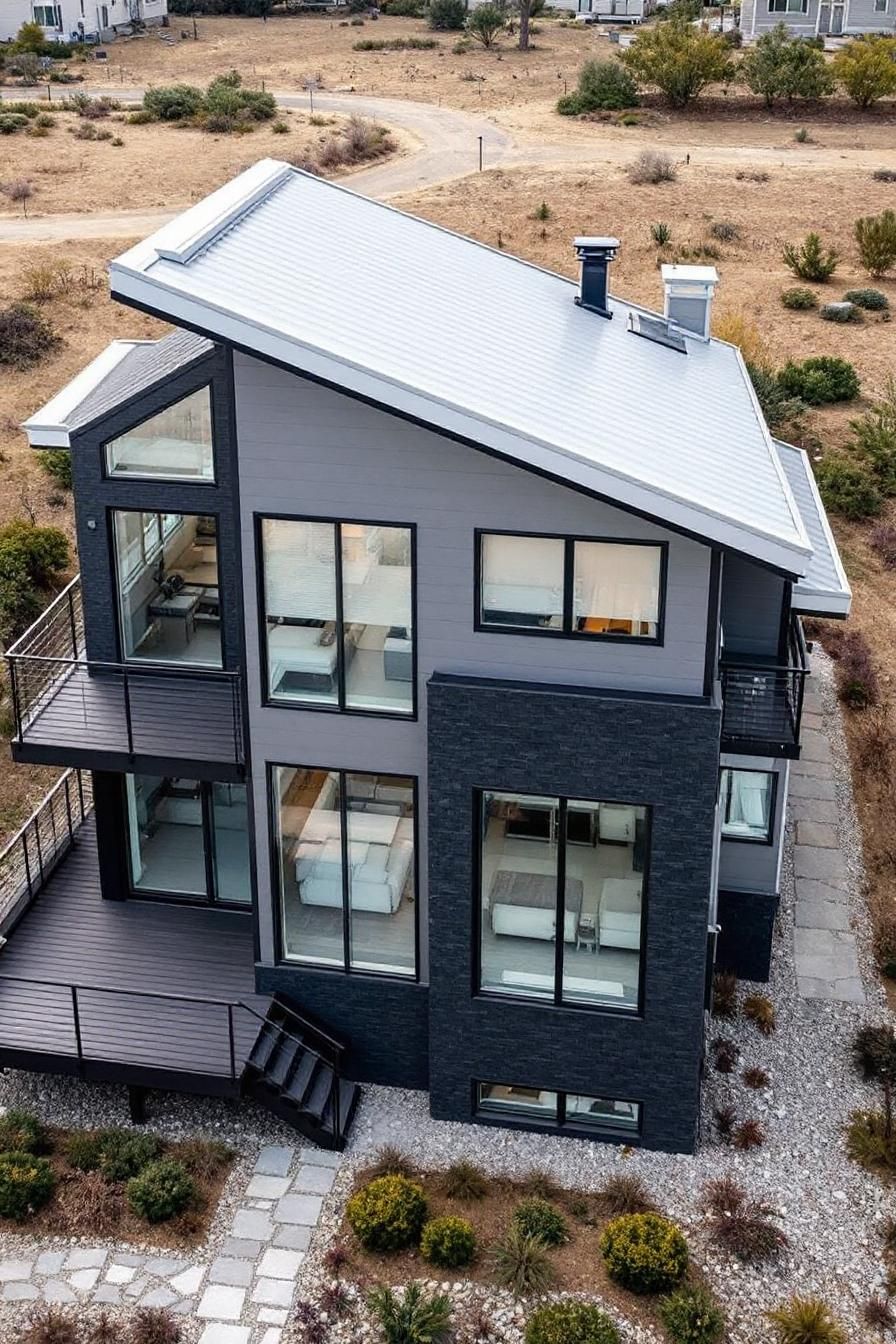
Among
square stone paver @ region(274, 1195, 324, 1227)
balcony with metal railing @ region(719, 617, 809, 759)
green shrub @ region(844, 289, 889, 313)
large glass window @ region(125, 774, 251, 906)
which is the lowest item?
square stone paver @ region(274, 1195, 324, 1227)

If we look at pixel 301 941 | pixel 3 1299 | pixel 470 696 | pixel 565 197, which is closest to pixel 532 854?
pixel 470 696

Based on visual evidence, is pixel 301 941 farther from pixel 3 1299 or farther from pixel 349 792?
pixel 3 1299

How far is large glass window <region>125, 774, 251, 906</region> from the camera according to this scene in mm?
16438

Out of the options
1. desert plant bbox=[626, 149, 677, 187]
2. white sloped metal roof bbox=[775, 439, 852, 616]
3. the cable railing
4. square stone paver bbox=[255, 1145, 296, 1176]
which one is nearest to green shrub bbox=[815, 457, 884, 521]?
white sloped metal roof bbox=[775, 439, 852, 616]

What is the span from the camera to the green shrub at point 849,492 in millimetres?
30062

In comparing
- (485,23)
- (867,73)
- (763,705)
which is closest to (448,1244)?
(763,705)

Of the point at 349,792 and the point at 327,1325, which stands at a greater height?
the point at 349,792

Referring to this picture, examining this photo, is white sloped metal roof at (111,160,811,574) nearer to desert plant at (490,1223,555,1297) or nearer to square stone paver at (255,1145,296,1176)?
desert plant at (490,1223,555,1297)

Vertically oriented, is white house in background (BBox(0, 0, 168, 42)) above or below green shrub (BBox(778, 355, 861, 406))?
above

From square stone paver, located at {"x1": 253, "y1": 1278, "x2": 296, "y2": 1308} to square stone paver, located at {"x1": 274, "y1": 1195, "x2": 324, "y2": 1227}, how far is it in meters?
0.72

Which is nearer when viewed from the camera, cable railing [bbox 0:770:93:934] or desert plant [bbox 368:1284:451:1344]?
desert plant [bbox 368:1284:451:1344]

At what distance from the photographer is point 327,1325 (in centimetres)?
1252

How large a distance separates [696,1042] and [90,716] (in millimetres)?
7470

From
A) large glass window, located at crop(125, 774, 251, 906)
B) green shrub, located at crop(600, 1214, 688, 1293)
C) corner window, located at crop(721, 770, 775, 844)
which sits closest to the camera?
green shrub, located at crop(600, 1214, 688, 1293)
